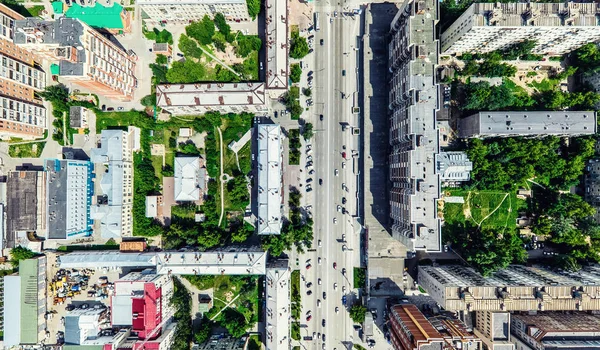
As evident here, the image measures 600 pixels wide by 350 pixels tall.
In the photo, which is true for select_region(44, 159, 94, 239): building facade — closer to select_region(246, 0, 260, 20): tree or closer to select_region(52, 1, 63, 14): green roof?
select_region(52, 1, 63, 14): green roof

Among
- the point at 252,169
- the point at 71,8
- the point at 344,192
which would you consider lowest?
the point at 344,192

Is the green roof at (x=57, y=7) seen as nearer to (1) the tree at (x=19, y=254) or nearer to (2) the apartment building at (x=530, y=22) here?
(1) the tree at (x=19, y=254)

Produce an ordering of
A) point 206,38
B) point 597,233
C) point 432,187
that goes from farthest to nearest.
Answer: point 206,38 < point 597,233 < point 432,187

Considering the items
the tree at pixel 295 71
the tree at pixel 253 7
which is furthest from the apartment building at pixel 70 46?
the tree at pixel 295 71

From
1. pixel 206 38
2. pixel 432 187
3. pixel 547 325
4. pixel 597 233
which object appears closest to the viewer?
pixel 432 187

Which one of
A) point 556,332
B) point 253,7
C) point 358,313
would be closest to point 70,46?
point 253,7

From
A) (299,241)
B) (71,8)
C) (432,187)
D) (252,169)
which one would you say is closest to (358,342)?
(299,241)

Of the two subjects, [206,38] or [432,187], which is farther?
[206,38]

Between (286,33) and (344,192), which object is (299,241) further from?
(286,33)
